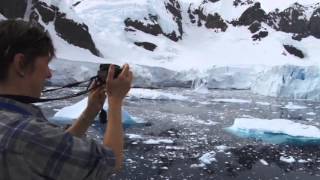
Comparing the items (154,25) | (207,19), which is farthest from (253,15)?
(154,25)

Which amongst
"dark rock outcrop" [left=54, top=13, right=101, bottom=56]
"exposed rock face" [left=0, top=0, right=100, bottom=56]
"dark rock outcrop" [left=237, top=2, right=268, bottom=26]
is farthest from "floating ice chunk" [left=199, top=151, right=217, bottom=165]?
A: "dark rock outcrop" [left=237, top=2, right=268, bottom=26]

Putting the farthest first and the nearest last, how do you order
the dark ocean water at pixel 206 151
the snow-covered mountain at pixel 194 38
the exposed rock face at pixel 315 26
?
the exposed rock face at pixel 315 26 < the snow-covered mountain at pixel 194 38 < the dark ocean water at pixel 206 151

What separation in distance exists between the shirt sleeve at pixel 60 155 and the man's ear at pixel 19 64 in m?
0.17

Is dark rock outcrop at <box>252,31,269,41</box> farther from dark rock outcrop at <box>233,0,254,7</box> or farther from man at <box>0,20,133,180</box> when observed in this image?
man at <box>0,20,133,180</box>

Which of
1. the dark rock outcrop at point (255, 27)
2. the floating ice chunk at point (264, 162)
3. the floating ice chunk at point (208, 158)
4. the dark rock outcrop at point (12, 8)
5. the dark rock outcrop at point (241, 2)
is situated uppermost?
the dark rock outcrop at point (241, 2)

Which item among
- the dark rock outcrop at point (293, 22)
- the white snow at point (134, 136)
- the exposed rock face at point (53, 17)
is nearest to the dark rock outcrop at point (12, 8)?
the exposed rock face at point (53, 17)

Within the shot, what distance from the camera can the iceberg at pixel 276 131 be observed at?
987cm

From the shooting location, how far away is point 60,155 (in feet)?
3.59

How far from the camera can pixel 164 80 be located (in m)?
30.8

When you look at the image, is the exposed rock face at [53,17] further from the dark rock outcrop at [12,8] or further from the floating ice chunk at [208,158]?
the floating ice chunk at [208,158]

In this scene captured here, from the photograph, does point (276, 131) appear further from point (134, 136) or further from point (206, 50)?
point (206, 50)

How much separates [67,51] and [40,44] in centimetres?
3149

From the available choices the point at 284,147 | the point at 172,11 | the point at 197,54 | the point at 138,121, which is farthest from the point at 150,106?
the point at 172,11

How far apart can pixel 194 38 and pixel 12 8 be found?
2117 cm
